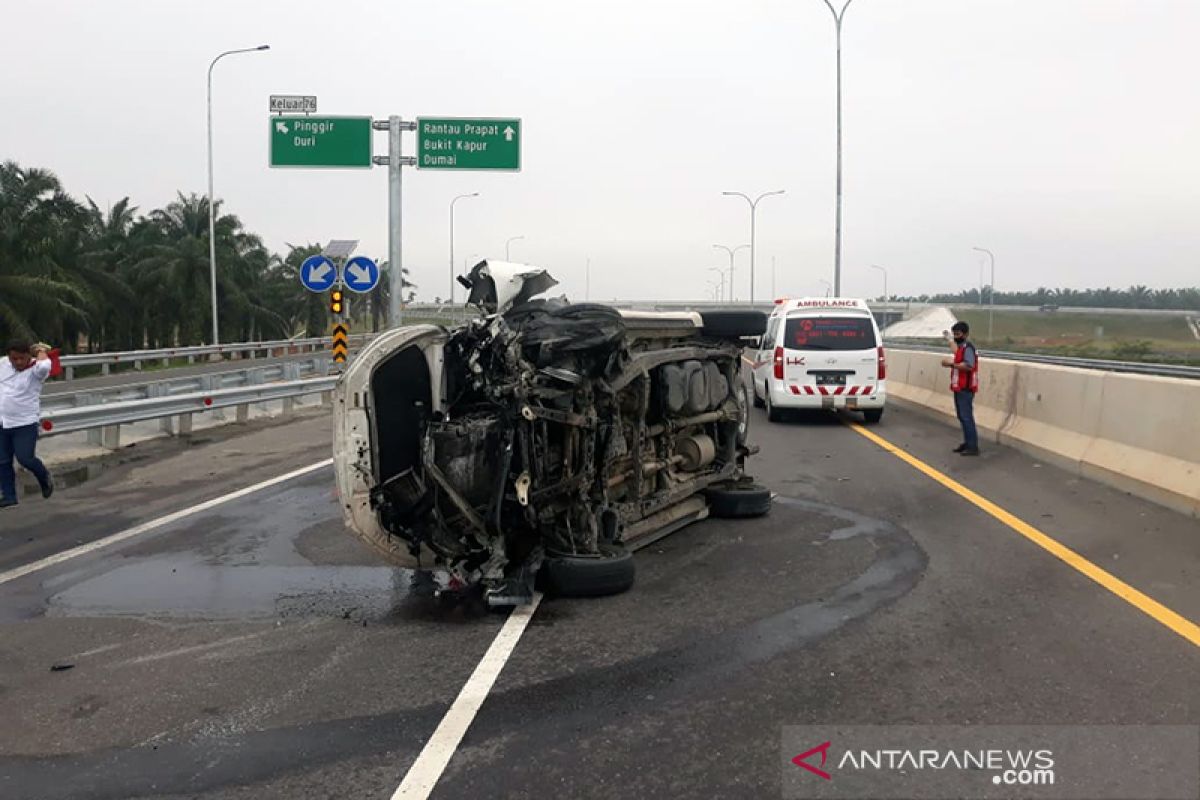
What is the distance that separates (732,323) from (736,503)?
1625 millimetres

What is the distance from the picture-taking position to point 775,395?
1608 centimetres

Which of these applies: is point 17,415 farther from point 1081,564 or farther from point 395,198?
point 395,198

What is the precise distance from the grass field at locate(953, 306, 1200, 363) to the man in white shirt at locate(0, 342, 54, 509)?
35984mm

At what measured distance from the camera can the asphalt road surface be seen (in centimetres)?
398

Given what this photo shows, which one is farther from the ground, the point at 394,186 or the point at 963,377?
the point at 394,186

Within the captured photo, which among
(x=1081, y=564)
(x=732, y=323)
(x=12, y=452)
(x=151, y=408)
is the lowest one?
(x=1081, y=564)

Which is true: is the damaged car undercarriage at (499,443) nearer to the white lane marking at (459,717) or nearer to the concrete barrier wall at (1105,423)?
the white lane marking at (459,717)

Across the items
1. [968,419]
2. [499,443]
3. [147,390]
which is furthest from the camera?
[147,390]

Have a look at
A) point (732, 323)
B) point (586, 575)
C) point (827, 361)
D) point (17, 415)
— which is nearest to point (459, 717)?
point (586, 575)

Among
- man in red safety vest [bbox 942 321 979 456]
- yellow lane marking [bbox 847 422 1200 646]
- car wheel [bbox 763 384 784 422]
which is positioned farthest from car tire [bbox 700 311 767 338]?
car wheel [bbox 763 384 784 422]

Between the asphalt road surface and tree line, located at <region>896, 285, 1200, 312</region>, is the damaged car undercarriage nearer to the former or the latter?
the asphalt road surface

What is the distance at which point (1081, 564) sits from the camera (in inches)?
269

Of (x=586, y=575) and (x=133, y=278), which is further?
(x=133, y=278)

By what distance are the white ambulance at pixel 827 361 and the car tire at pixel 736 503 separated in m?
7.45
